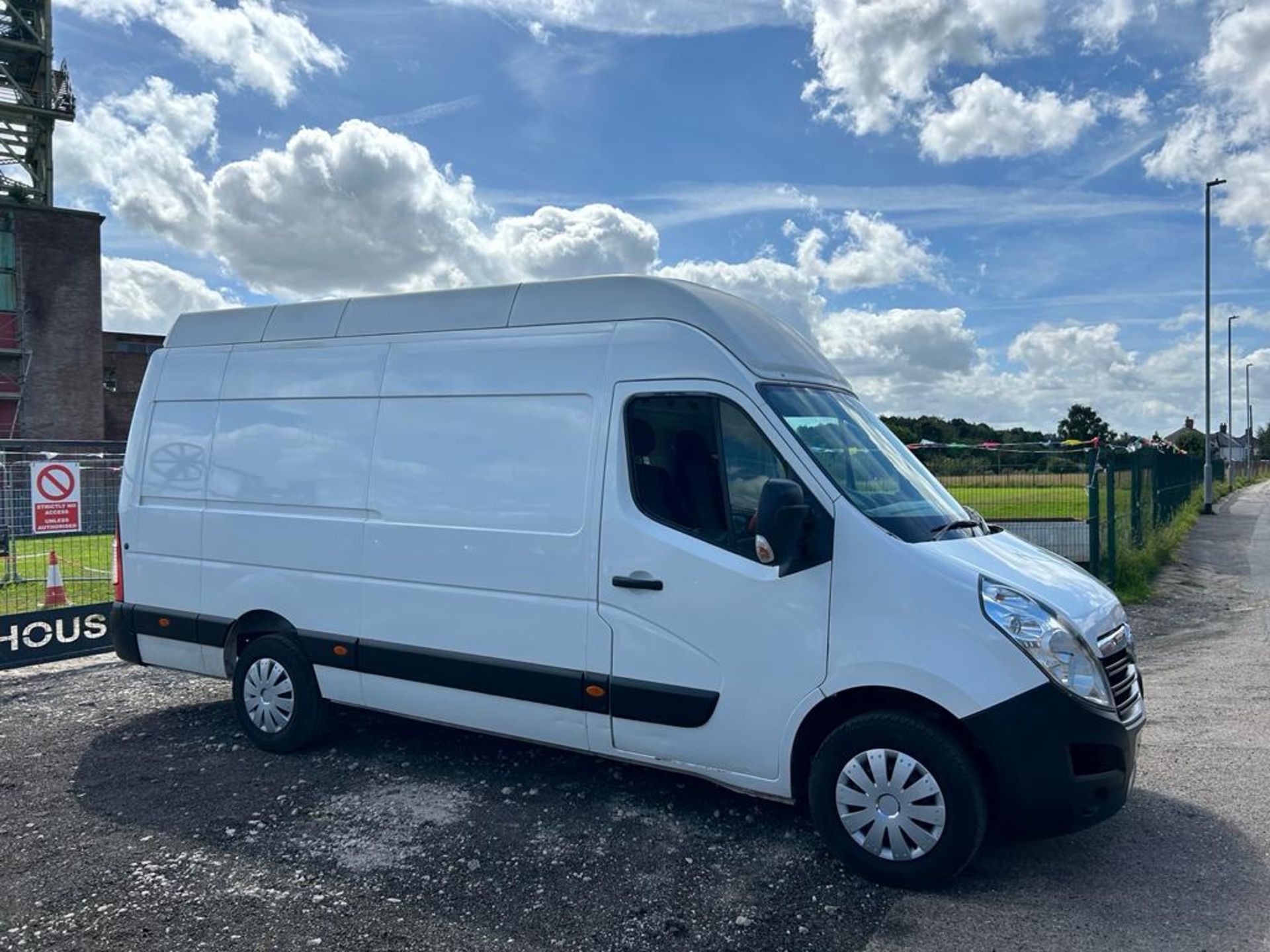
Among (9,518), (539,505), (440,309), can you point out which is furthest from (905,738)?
(9,518)

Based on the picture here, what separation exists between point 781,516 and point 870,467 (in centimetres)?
79

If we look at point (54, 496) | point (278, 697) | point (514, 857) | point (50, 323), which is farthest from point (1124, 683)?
point (50, 323)

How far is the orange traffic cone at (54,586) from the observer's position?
10.3m

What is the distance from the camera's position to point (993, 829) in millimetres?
4336

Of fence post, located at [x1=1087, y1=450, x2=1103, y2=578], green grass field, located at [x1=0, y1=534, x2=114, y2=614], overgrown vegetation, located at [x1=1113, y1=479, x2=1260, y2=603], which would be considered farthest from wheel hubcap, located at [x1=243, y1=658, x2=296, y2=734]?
overgrown vegetation, located at [x1=1113, y1=479, x2=1260, y2=603]

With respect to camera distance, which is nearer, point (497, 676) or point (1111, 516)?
point (497, 676)

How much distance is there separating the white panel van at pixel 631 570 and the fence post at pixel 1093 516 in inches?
261

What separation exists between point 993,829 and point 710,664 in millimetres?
1449

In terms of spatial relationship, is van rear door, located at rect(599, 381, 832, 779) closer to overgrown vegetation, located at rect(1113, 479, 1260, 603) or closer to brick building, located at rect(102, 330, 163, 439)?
overgrown vegetation, located at rect(1113, 479, 1260, 603)

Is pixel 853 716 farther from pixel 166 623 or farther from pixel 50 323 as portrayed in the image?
pixel 50 323

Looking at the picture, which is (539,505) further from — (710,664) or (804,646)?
(804,646)

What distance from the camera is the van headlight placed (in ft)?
12.7

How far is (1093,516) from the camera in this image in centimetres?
1121

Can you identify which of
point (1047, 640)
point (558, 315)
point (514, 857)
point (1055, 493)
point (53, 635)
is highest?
point (558, 315)
